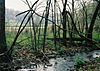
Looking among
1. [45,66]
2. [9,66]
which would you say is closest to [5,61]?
[9,66]

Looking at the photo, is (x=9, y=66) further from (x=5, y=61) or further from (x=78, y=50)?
(x=78, y=50)

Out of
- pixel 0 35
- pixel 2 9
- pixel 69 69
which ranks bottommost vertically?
pixel 69 69

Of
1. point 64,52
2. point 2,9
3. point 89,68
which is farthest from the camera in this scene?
point 64,52

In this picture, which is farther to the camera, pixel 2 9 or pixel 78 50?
pixel 78 50

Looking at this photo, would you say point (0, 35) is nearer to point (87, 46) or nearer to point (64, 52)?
point (64, 52)

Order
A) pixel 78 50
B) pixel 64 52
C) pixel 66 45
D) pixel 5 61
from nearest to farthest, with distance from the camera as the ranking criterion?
1. pixel 5 61
2. pixel 64 52
3. pixel 78 50
4. pixel 66 45

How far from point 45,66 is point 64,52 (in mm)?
4530

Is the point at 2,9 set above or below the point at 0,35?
above

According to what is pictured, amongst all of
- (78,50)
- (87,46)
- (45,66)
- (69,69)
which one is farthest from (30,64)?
(87,46)

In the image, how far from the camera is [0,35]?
11.5 meters

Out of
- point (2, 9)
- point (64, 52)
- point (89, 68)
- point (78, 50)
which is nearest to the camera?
point (89, 68)

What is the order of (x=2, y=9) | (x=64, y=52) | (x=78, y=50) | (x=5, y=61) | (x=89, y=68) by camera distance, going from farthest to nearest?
(x=78, y=50), (x=64, y=52), (x=2, y=9), (x=5, y=61), (x=89, y=68)

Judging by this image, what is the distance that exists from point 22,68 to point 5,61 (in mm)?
760

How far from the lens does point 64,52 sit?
49.4ft
